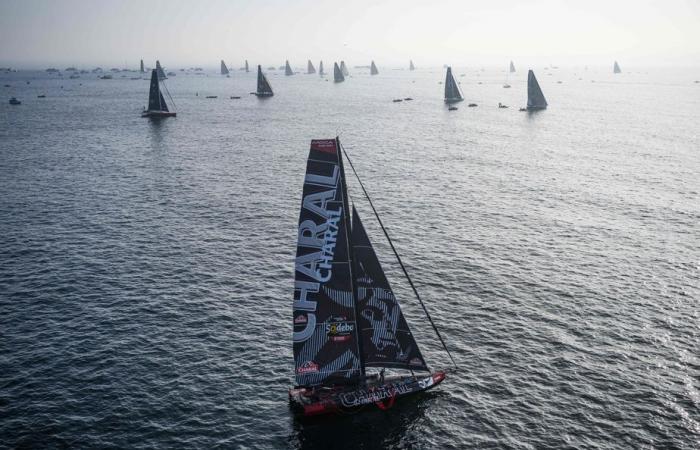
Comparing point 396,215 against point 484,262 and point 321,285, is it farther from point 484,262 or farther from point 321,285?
point 321,285

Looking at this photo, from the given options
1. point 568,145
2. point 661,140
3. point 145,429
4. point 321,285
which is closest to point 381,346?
point 321,285

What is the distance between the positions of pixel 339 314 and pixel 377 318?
12.3 feet

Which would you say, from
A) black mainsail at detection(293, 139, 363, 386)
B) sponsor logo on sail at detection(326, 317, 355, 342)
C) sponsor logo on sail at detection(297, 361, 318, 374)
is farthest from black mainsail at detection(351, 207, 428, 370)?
sponsor logo on sail at detection(297, 361, 318, 374)

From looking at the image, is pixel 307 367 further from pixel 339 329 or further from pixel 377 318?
pixel 377 318

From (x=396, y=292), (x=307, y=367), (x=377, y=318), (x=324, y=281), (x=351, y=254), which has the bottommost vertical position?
(x=396, y=292)

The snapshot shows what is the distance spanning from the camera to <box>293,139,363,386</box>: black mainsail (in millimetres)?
39469

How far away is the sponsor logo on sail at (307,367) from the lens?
4328 cm

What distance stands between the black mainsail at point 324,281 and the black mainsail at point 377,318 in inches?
53.6

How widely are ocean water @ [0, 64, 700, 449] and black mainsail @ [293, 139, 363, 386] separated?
447cm

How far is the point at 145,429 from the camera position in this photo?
1683 inches

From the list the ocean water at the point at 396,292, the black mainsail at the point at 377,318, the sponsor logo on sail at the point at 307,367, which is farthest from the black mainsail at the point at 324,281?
the ocean water at the point at 396,292

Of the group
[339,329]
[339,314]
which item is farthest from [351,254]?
[339,329]

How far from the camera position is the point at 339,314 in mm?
42469

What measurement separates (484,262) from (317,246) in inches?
1558
